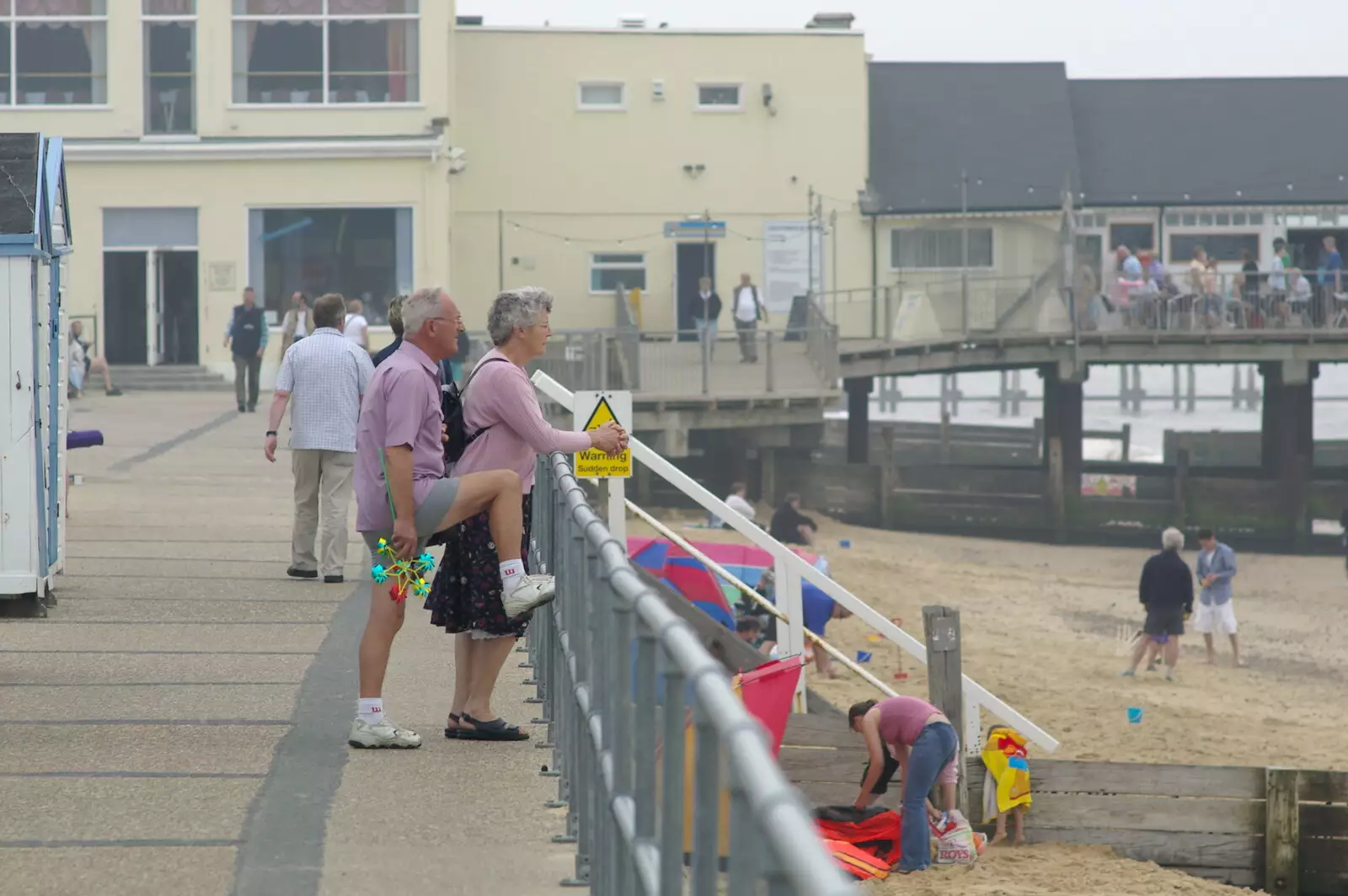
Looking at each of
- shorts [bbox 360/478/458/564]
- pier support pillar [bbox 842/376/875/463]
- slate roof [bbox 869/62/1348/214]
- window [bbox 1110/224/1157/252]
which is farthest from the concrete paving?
window [bbox 1110/224/1157/252]

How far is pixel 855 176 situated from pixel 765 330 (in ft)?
37.6

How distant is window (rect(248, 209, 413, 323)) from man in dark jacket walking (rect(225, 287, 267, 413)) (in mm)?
5860

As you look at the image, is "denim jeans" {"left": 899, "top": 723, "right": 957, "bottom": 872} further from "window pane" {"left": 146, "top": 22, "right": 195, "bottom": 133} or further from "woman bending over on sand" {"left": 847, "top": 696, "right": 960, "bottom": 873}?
"window pane" {"left": 146, "top": 22, "right": 195, "bottom": 133}

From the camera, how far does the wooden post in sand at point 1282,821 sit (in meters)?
11.0

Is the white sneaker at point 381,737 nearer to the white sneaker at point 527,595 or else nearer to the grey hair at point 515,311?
the white sneaker at point 527,595

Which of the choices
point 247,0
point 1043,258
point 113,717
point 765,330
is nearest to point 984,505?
point 1043,258

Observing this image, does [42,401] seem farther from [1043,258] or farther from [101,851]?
[1043,258]

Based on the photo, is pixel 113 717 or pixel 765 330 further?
pixel 765 330

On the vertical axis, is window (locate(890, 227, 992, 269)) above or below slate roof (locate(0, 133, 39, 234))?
above

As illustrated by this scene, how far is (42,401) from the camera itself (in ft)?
30.6

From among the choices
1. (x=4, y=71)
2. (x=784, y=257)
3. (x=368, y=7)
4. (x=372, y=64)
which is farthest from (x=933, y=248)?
(x=4, y=71)

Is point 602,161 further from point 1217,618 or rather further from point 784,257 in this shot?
point 1217,618

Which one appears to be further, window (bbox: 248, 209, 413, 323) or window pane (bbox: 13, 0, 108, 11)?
window (bbox: 248, 209, 413, 323)

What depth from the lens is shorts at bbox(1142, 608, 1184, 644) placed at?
19.6m
